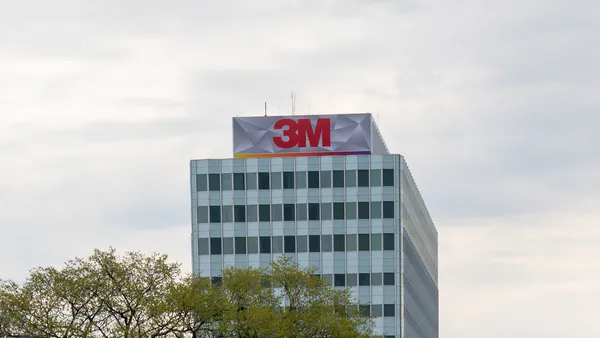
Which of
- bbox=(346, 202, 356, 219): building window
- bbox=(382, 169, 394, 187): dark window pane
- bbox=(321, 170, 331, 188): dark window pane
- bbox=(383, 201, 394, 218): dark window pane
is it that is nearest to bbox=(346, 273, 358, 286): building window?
bbox=(346, 202, 356, 219): building window

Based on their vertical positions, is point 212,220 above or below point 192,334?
above

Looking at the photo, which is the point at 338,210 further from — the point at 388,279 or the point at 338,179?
the point at 388,279

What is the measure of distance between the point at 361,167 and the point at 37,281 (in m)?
83.3

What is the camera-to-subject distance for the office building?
19550 centimetres

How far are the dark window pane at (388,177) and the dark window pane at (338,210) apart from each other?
6335mm

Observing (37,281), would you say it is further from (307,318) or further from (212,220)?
(212,220)

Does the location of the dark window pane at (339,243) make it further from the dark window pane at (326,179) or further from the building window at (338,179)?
the dark window pane at (326,179)

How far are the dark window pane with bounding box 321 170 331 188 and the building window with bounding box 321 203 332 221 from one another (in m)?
2.50

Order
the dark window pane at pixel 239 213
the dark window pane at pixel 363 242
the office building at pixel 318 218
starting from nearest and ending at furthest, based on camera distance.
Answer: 1. the office building at pixel 318 218
2. the dark window pane at pixel 363 242
3. the dark window pane at pixel 239 213

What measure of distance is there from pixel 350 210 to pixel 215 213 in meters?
17.9

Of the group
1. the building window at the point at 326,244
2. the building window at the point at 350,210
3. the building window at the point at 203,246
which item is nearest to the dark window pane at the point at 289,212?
the building window at the point at 326,244

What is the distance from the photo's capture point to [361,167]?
196m

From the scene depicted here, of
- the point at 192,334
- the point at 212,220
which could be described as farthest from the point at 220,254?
the point at 192,334

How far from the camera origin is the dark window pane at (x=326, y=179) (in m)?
198
